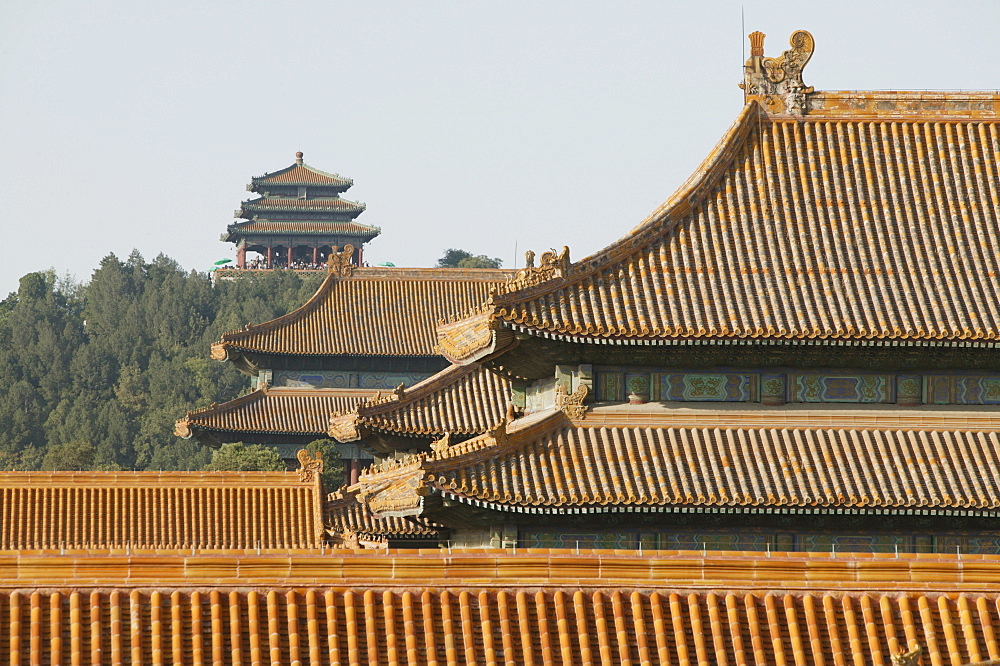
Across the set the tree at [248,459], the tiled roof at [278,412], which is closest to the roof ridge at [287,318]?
the tiled roof at [278,412]

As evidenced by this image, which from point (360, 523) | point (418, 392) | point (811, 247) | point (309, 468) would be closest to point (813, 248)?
point (811, 247)

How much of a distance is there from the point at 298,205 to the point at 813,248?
106910 millimetres

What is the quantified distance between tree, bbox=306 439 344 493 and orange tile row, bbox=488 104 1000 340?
32.1 meters

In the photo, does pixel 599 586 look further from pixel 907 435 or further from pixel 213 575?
pixel 907 435

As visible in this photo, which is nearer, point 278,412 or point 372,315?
point 278,412

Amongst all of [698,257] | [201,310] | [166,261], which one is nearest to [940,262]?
[698,257]

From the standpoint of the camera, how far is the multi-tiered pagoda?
425 feet

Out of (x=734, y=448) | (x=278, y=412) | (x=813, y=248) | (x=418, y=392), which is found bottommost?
(x=734, y=448)

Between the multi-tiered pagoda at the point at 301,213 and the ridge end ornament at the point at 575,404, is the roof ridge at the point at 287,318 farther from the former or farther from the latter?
the multi-tiered pagoda at the point at 301,213

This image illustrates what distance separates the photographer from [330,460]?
57.8m

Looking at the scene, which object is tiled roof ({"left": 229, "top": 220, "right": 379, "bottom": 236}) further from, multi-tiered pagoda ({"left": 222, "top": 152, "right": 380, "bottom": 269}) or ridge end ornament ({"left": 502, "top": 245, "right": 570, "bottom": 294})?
ridge end ornament ({"left": 502, "top": 245, "right": 570, "bottom": 294})

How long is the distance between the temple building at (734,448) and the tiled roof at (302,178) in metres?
100

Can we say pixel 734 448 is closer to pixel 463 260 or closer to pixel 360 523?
pixel 360 523

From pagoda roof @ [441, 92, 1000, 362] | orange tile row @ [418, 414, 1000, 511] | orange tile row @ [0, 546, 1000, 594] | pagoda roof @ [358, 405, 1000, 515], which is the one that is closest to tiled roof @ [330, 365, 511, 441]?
pagoda roof @ [441, 92, 1000, 362]
